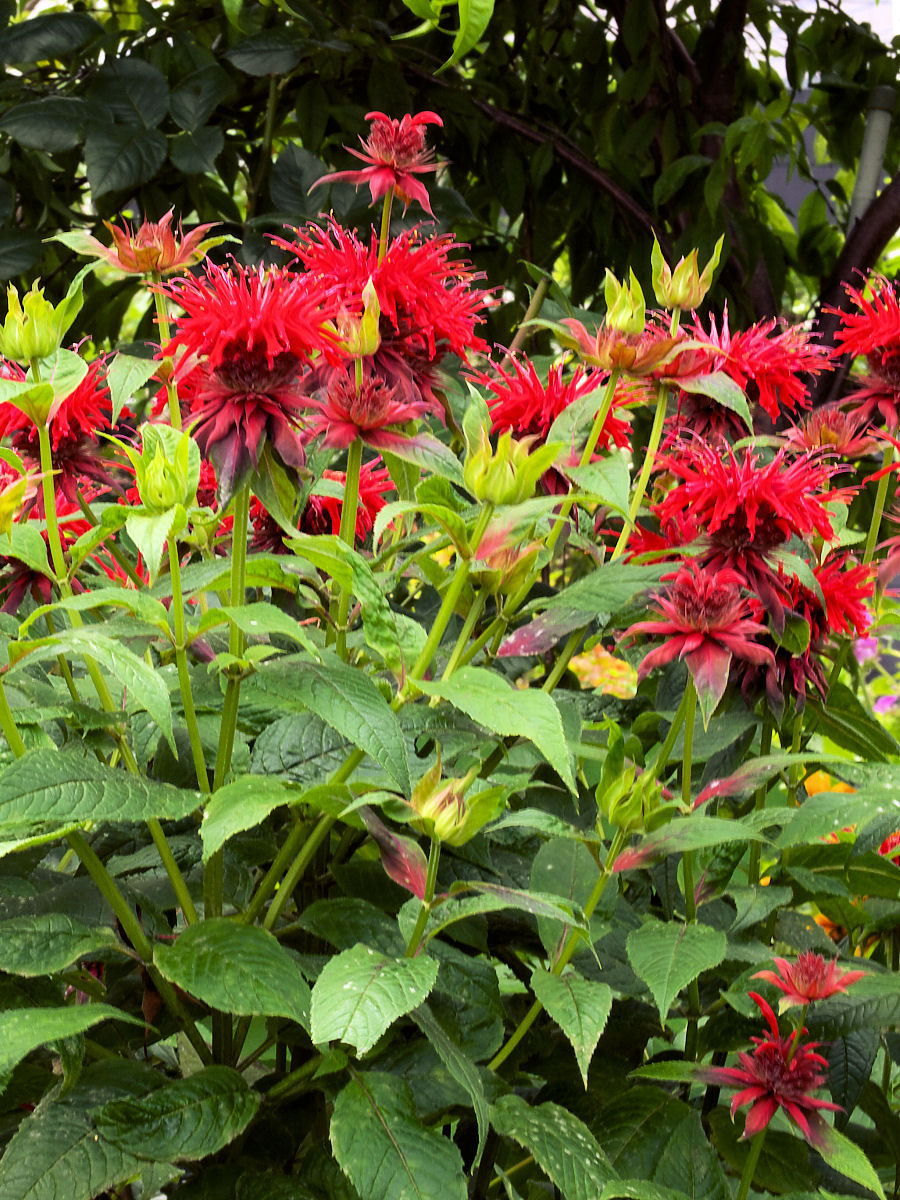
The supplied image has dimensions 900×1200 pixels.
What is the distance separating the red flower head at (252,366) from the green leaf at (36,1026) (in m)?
0.17

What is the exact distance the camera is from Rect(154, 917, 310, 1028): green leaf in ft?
1.05

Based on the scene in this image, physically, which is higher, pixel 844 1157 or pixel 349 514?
pixel 349 514

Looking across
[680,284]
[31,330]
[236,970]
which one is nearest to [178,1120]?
[236,970]

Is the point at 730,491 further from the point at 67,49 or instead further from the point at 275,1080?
the point at 67,49

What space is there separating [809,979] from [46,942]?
0.90ft

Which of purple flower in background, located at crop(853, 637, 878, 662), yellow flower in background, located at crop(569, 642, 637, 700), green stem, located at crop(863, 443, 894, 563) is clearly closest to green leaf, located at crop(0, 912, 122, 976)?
green stem, located at crop(863, 443, 894, 563)

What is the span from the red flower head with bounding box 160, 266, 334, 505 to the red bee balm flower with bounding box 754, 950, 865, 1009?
10.5 inches

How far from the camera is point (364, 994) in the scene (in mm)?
305

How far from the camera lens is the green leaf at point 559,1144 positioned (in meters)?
0.35

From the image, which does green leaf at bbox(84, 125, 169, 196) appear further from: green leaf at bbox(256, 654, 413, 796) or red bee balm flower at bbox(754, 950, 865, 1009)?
red bee balm flower at bbox(754, 950, 865, 1009)

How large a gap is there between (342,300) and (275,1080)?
31 cm

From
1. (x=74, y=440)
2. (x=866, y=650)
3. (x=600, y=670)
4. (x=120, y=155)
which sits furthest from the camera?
(x=600, y=670)

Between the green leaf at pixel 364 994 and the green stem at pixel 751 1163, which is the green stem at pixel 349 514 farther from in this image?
the green stem at pixel 751 1163

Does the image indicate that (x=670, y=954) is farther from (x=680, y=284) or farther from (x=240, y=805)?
(x=680, y=284)
